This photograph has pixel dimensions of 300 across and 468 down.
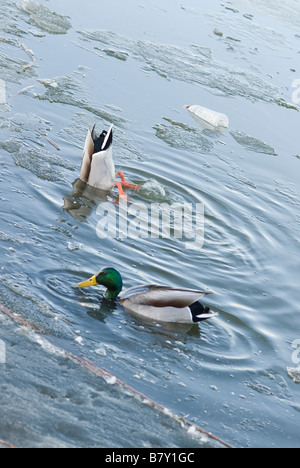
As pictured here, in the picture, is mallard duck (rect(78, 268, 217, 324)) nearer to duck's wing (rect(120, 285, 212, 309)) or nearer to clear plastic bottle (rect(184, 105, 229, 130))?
duck's wing (rect(120, 285, 212, 309))

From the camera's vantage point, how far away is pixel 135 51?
39.3 ft

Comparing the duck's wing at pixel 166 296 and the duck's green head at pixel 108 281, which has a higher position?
the duck's wing at pixel 166 296

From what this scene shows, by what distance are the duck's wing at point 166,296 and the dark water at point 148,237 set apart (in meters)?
0.19

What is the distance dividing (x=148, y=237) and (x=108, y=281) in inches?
54.6

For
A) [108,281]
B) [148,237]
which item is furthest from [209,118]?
Answer: [108,281]

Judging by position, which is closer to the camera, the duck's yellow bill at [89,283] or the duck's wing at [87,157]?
the duck's yellow bill at [89,283]

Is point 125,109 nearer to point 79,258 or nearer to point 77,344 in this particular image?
point 79,258

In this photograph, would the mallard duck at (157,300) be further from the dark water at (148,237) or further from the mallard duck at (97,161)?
the mallard duck at (97,161)

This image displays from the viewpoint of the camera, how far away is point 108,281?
18.8ft

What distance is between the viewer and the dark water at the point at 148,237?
429 cm

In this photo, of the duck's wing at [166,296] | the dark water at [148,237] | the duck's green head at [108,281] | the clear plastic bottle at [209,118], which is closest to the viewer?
the dark water at [148,237]

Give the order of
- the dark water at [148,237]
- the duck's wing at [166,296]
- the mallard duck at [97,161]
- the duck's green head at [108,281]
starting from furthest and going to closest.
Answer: the mallard duck at [97,161]
the duck's green head at [108,281]
the duck's wing at [166,296]
the dark water at [148,237]

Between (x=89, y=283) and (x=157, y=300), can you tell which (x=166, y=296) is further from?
(x=89, y=283)

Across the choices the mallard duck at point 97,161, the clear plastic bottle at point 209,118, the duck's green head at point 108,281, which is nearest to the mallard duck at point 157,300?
the duck's green head at point 108,281
